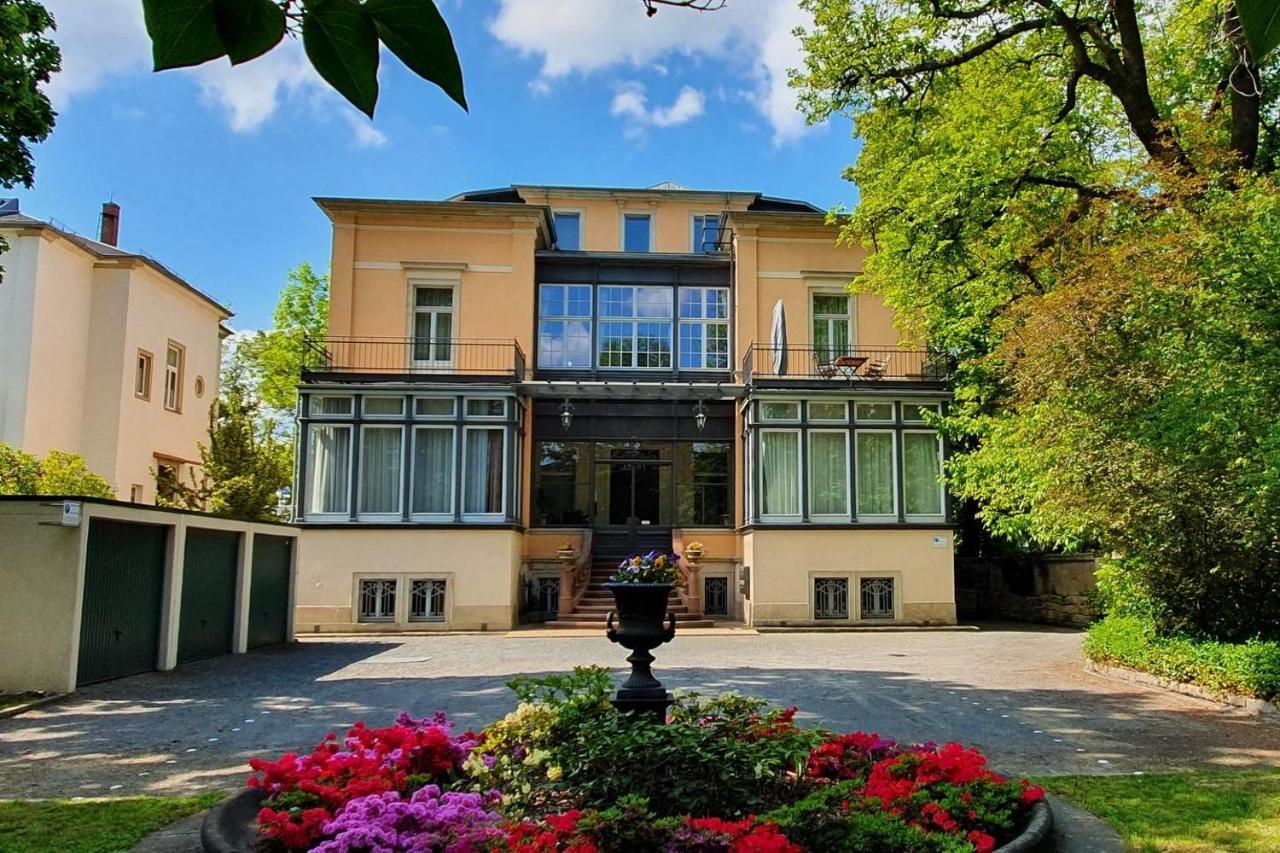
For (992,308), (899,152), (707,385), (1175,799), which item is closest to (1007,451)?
(992,308)

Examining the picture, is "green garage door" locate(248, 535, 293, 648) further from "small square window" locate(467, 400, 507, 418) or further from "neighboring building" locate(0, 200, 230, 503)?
"neighboring building" locate(0, 200, 230, 503)

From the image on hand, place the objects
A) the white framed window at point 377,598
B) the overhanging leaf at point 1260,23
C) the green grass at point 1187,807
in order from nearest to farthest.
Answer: the overhanging leaf at point 1260,23, the green grass at point 1187,807, the white framed window at point 377,598

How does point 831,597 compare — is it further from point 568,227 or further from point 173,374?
point 173,374

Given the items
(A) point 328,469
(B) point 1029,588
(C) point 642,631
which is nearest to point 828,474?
(B) point 1029,588

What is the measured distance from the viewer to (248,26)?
2.93 ft

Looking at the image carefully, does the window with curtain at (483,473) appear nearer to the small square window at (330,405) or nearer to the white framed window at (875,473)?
the small square window at (330,405)

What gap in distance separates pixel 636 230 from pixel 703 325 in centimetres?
479

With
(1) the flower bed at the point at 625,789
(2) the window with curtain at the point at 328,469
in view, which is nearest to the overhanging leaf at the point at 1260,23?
(1) the flower bed at the point at 625,789

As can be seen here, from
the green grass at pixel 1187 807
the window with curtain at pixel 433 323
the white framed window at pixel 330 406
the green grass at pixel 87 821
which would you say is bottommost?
the green grass at pixel 87 821

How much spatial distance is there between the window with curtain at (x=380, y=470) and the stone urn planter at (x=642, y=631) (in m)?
14.8

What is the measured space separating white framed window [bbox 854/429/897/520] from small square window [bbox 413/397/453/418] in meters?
9.56

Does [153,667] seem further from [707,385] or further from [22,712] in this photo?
[707,385]

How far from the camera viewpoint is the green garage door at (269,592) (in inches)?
648

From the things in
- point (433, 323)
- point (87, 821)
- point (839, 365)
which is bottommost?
point (87, 821)
